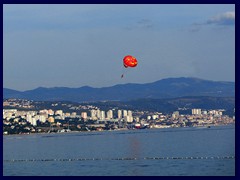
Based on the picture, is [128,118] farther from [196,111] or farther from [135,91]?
[135,91]

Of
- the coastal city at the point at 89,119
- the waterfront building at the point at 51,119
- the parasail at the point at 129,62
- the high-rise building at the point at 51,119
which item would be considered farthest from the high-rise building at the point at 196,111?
the parasail at the point at 129,62

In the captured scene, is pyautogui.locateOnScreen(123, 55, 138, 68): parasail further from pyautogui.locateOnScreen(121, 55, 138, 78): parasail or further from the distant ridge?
the distant ridge

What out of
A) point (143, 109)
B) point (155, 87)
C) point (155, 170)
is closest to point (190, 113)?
point (143, 109)

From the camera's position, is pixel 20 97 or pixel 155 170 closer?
pixel 155 170

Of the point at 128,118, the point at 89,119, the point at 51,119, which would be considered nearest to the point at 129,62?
the point at 51,119
